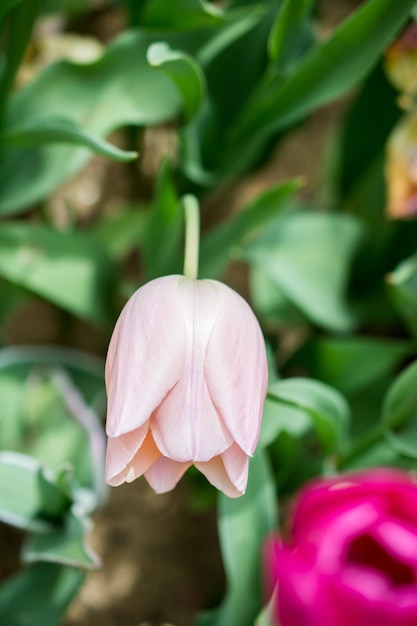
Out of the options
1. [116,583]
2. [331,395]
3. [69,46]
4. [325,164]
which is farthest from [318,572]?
[69,46]

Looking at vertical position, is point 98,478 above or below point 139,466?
below

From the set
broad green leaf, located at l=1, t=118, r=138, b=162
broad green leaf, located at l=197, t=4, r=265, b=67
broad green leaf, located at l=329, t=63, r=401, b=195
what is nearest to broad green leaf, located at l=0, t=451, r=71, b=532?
broad green leaf, located at l=1, t=118, r=138, b=162

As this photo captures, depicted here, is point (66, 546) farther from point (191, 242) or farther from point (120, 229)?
point (120, 229)

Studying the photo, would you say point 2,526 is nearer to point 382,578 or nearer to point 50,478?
point 50,478

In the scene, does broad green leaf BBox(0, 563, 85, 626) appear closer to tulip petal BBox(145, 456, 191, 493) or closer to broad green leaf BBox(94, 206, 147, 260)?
tulip petal BBox(145, 456, 191, 493)

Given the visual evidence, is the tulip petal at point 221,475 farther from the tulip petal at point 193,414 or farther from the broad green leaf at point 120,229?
the broad green leaf at point 120,229

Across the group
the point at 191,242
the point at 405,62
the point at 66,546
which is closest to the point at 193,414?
the point at 191,242
